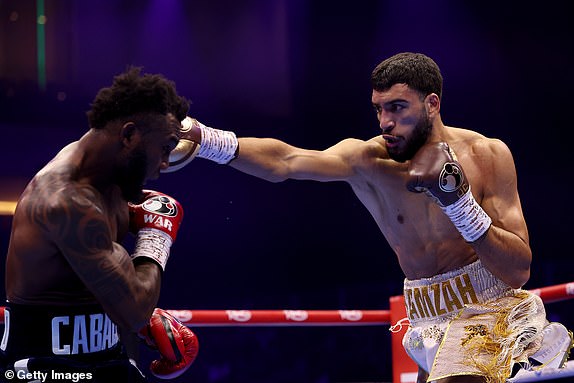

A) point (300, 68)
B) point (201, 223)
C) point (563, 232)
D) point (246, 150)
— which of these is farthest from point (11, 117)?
point (563, 232)

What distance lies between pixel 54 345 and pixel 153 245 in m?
0.34

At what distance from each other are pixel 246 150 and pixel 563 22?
4.14 meters

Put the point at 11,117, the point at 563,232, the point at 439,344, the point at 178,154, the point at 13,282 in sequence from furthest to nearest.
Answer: the point at 563,232, the point at 11,117, the point at 439,344, the point at 178,154, the point at 13,282

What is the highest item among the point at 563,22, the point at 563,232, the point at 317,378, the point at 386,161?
the point at 563,22

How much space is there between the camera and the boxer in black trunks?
5.74ft

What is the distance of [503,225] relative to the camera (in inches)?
95.9

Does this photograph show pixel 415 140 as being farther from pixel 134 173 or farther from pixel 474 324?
pixel 134 173

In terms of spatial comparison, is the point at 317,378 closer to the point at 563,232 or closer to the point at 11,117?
the point at 563,232

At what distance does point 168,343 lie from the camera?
2082mm

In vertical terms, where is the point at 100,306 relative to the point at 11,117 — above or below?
below

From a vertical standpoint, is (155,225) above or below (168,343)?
above

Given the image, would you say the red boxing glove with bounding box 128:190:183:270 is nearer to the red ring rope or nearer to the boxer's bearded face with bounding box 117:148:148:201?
the boxer's bearded face with bounding box 117:148:148:201

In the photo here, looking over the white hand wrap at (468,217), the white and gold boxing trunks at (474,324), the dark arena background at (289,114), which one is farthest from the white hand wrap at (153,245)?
the dark arena background at (289,114)

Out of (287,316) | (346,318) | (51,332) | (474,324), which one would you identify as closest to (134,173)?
(51,332)
